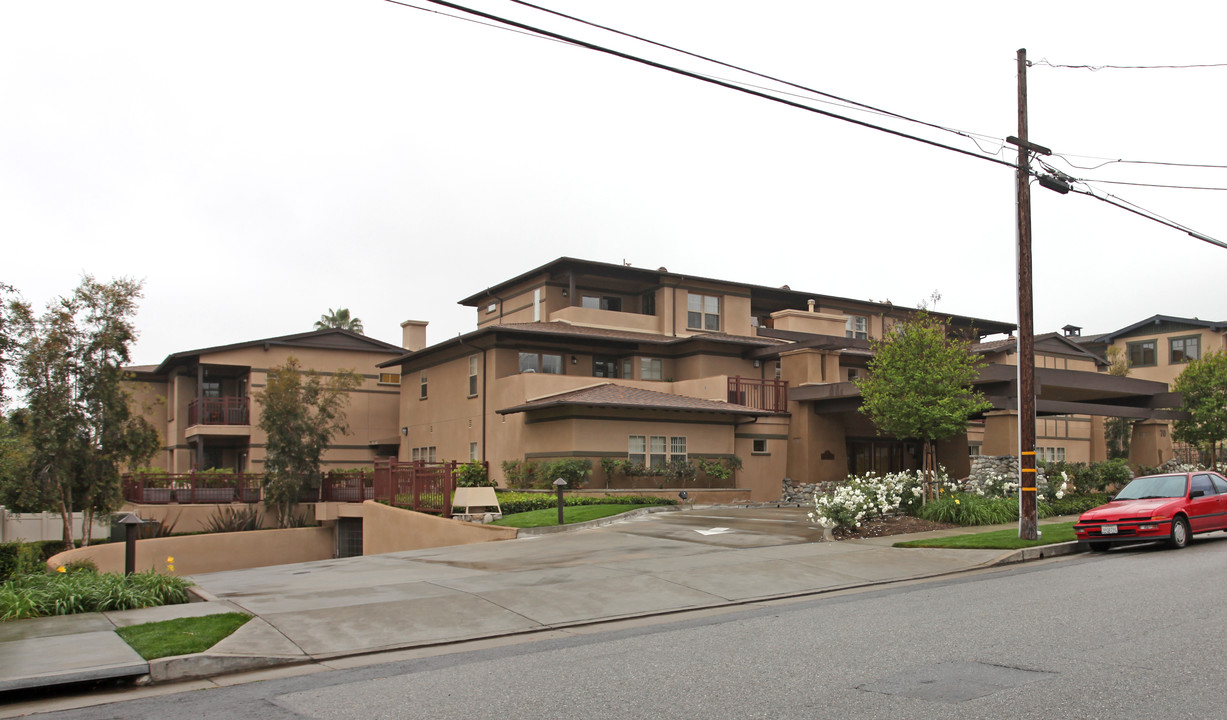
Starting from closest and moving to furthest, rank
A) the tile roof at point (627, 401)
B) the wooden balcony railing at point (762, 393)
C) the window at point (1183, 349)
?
the tile roof at point (627, 401)
the wooden balcony railing at point (762, 393)
the window at point (1183, 349)

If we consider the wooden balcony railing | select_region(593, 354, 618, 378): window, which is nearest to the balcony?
select_region(593, 354, 618, 378): window

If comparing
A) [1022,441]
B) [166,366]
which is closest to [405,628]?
[1022,441]

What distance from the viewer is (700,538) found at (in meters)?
18.9

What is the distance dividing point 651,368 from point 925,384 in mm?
14320

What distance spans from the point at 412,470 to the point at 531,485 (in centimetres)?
458

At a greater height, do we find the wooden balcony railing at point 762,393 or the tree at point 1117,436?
the wooden balcony railing at point 762,393

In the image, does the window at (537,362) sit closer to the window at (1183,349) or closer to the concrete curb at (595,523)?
the concrete curb at (595,523)

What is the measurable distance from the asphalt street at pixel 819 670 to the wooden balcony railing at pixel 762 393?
21990mm

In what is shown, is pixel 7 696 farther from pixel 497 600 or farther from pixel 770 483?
pixel 770 483

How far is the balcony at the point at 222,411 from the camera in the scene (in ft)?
126

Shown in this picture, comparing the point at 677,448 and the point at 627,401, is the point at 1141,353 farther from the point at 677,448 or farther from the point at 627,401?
the point at 627,401

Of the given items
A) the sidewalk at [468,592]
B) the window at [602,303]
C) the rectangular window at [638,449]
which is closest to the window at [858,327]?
the window at [602,303]

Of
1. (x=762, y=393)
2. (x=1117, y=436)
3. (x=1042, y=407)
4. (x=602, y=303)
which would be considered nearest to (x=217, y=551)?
(x=602, y=303)

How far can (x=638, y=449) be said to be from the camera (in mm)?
30234
